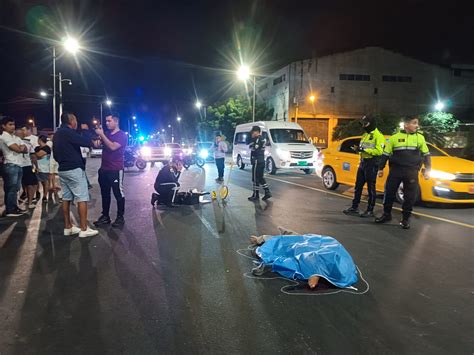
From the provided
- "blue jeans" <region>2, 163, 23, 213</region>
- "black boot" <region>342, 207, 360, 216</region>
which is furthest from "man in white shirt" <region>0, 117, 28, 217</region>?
"black boot" <region>342, 207, 360, 216</region>

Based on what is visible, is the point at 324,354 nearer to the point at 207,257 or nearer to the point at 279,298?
the point at 279,298

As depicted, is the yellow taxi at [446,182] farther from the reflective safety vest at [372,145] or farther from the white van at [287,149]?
the white van at [287,149]

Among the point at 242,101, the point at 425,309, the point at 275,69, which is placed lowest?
the point at 425,309

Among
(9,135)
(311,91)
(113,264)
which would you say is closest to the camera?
(113,264)

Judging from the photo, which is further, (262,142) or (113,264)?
(262,142)

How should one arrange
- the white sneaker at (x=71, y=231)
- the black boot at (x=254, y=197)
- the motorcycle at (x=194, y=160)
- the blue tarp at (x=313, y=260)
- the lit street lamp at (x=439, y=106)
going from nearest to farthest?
the blue tarp at (x=313, y=260), the white sneaker at (x=71, y=231), the black boot at (x=254, y=197), the motorcycle at (x=194, y=160), the lit street lamp at (x=439, y=106)

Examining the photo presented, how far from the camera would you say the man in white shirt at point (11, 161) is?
7.14m

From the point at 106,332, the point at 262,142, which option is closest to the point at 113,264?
the point at 106,332

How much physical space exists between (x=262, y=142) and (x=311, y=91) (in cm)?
3288

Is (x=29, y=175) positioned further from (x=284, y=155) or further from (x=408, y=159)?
(x=284, y=155)

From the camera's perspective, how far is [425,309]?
3520mm

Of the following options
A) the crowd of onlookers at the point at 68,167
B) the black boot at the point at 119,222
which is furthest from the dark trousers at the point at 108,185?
the black boot at the point at 119,222

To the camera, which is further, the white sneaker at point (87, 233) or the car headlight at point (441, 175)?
the car headlight at point (441, 175)

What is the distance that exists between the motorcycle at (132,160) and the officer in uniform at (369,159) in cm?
1417
